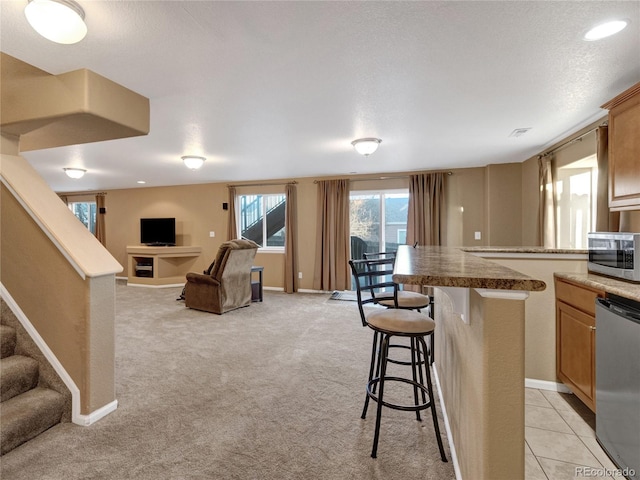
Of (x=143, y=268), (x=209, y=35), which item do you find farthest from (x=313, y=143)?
(x=143, y=268)

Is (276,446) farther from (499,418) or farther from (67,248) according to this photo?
(67,248)

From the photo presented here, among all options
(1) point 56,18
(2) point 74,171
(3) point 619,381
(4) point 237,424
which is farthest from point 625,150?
(2) point 74,171

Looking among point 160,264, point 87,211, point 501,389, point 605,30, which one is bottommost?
point 160,264

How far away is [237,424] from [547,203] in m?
4.10

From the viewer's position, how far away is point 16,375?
190cm

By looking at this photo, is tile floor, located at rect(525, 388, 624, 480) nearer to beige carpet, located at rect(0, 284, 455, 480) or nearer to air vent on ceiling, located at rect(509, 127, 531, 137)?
beige carpet, located at rect(0, 284, 455, 480)

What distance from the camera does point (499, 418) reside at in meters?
0.98

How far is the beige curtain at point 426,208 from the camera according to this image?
5.33 metres

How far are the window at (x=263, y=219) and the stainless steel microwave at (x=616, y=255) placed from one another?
17.2ft

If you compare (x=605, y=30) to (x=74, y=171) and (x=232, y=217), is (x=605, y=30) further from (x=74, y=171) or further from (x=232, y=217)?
(x=74, y=171)

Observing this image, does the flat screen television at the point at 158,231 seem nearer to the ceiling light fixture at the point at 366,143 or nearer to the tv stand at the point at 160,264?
the tv stand at the point at 160,264

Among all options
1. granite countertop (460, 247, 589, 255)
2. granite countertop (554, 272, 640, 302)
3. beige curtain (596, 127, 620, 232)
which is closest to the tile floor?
granite countertop (554, 272, 640, 302)

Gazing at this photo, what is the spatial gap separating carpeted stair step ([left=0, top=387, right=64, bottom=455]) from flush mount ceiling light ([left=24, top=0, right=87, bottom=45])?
81.2 inches

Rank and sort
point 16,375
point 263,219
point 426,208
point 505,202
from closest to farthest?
point 16,375
point 505,202
point 426,208
point 263,219
